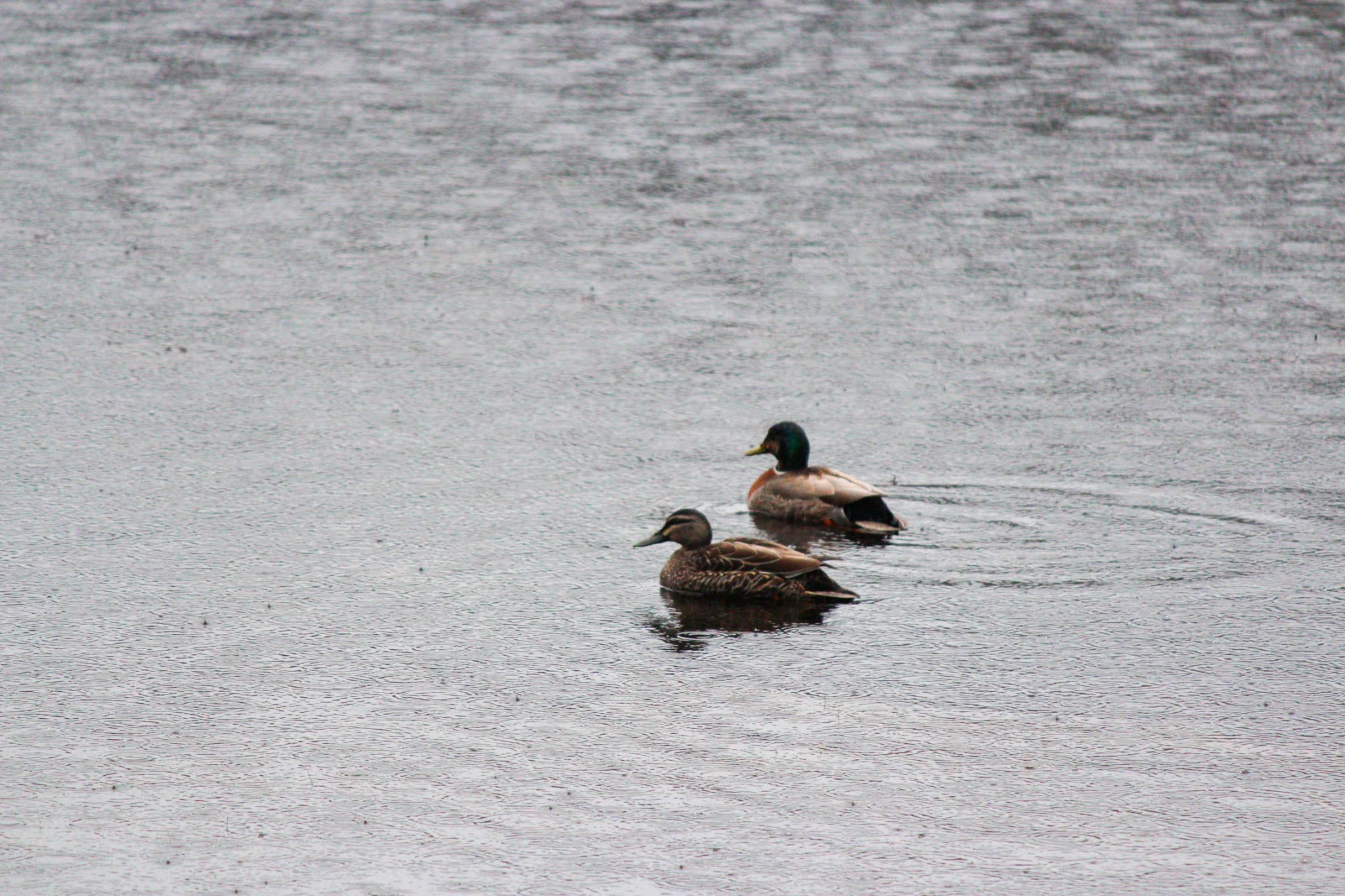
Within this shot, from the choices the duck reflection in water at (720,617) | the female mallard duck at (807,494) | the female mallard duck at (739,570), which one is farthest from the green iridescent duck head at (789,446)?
the duck reflection in water at (720,617)

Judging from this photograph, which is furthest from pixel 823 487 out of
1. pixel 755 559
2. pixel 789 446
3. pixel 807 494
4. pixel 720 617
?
pixel 720 617

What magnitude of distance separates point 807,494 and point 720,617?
156 centimetres

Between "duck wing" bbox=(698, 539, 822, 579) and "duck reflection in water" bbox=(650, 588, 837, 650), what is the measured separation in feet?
0.55

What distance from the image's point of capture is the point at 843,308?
51.3ft

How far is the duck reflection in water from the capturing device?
32.5 feet

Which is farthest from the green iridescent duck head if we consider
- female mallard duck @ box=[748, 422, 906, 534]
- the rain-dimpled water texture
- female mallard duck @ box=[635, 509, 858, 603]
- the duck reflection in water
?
the duck reflection in water

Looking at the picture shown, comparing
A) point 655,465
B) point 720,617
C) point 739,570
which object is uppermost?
point 739,570

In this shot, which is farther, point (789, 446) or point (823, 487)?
point (789, 446)

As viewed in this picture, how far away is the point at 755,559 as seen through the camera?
10406 mm

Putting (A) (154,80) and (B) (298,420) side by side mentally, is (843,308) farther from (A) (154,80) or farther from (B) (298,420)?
(A) (154,80)

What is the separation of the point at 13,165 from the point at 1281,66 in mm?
14893

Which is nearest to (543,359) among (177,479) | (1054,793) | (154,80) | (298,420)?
(298,420)

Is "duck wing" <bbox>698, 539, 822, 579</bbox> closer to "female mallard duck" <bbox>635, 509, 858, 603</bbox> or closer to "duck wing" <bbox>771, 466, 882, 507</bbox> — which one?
"female mallard duck" <bbox>635, 509, 858, 603</bbox>

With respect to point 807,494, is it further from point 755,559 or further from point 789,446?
point 755,559
